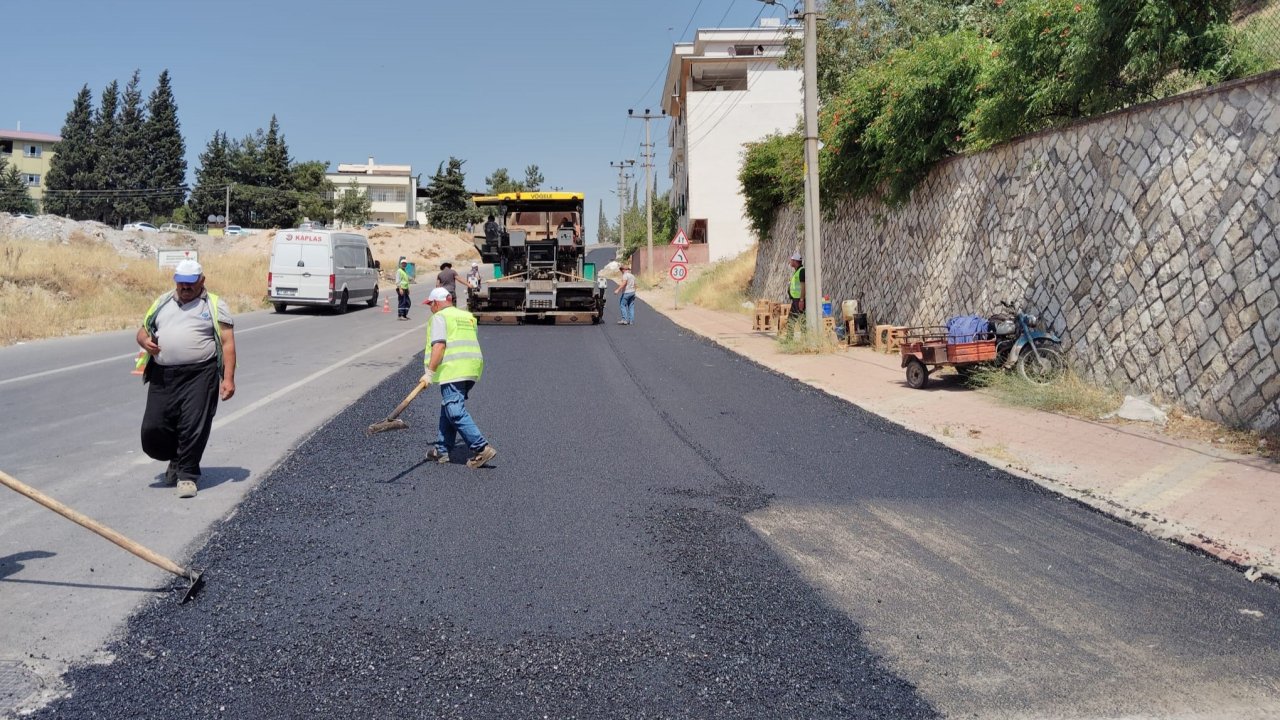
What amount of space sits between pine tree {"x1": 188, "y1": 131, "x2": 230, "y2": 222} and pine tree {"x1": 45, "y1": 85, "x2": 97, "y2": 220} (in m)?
8.02

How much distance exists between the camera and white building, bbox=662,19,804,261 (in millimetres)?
52125

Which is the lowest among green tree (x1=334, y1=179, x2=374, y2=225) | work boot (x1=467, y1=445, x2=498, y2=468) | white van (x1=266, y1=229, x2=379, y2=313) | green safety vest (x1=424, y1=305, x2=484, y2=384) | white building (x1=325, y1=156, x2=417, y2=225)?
work boot (x1=467, y1=445, x2=498, y2=468)

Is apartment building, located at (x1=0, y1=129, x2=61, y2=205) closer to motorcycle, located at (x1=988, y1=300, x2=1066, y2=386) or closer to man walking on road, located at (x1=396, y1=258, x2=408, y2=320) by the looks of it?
man walking on road, located at (x1=396, y1=258, x2=408, y2=320)

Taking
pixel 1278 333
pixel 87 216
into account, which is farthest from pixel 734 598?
pixel 87 216

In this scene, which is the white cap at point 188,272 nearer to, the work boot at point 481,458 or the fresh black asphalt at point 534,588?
the fresh black asphalt at point 534,588

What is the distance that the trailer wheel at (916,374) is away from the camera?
1213 cm

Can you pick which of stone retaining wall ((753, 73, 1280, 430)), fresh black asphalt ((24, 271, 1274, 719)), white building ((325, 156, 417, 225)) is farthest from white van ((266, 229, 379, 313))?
white building ((325, 156, 417, 225))

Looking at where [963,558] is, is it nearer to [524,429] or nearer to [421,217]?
[524,429]

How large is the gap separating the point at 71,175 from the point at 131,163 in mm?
4410

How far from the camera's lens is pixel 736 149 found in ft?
170

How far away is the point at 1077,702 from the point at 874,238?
1609 centimetres

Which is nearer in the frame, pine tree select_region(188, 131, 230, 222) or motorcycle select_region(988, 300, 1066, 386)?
motorcycle select_region(988, 300, 1066, 386)

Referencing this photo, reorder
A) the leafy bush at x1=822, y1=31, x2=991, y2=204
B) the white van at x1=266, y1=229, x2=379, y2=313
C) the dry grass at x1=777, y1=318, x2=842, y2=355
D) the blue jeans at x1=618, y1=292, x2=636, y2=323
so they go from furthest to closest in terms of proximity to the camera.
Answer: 1. the white van at x1=266, y1=229, x2=379, y2=313
2. the blue jeans at x1=618, y1=292, x2=636, y2=323
3. the dry grass at x1=777, y1=318, x2=842, y2=355
4. the leafy bush at x1=822, y1=31, x2=991, y2=204

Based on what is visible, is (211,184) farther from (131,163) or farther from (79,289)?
(79,289)
